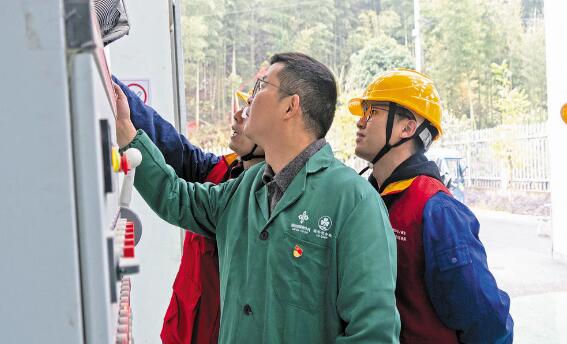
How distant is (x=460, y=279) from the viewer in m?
2.06

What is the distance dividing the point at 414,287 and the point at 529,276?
23.7ft

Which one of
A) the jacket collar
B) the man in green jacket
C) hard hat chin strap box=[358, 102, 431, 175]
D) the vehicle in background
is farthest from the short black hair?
the vehicle in background

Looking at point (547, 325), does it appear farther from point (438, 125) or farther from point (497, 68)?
point (497, 68)

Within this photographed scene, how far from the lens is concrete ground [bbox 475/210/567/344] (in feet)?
18.3

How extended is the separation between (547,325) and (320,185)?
185 inches

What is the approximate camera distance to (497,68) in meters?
21.0

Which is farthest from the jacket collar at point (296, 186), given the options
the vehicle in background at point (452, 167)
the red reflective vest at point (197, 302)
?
the vehicle in background at point (452, 167)

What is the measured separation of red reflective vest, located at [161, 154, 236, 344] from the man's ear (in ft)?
2.18

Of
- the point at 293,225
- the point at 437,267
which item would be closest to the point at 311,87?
the point at 293,225

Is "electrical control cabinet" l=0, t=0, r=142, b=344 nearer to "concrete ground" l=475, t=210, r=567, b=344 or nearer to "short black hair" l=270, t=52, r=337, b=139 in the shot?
"short black hair" l=270, t=52, r=337, b=139

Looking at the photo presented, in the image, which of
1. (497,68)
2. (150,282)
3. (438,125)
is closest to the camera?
(438,125)

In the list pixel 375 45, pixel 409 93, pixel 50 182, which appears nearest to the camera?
pixel 50 182

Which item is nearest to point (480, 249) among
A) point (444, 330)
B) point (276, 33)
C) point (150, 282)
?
point (444, 330)

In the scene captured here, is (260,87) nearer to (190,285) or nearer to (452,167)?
(190,285)
